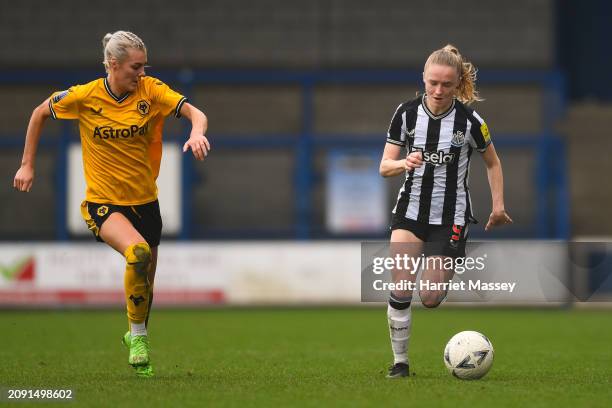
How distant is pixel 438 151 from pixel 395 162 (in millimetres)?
389

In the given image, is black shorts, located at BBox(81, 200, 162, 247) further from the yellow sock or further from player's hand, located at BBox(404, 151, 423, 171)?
player's hand, located at BBox(404, 151, 423, 171)

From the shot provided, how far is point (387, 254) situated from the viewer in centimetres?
736

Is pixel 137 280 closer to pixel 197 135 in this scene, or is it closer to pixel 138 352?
pixel 138 352

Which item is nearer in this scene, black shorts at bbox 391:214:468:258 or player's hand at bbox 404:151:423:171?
player's hand at bbox 404:151:423:171

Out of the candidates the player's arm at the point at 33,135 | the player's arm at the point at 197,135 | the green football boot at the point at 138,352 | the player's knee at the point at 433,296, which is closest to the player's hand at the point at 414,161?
the player's knee at the point at 433,296

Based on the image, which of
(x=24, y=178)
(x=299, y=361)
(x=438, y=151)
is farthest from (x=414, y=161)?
(x=299, y=361)

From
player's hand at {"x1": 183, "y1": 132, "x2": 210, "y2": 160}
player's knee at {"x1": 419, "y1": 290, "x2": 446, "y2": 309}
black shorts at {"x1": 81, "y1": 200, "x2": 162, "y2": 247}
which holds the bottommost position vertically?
player's knee at {"x1": 419, "y1": 290, "x2": 446, "y2": 309}

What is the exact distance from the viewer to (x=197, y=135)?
669cm

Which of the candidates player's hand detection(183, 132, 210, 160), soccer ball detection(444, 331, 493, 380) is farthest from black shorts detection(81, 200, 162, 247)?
soccer ball detection(444, 331, 493, 380)

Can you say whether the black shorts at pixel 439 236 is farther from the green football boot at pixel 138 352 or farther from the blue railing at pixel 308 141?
the blue railing at pixel 308 141

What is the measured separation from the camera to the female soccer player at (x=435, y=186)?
22.9ft

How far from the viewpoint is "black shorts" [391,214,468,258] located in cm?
700

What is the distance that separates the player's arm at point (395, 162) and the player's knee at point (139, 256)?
1.42 meters

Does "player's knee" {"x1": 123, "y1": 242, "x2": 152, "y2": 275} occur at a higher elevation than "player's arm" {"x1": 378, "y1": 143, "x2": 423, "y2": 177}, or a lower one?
lower
